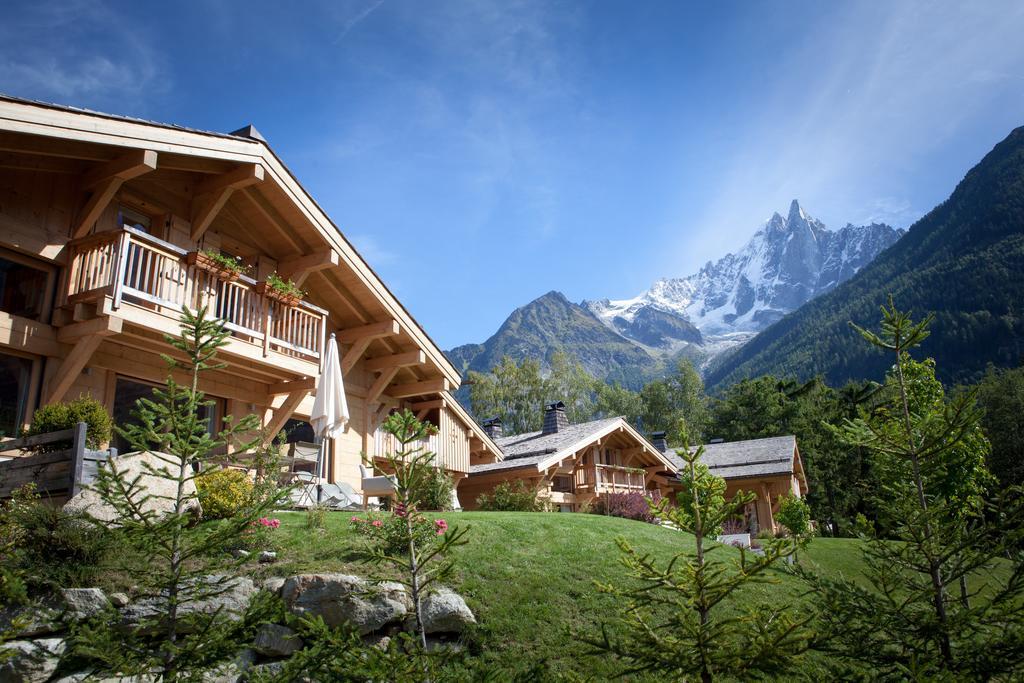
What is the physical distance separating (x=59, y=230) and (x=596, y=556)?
10418mm

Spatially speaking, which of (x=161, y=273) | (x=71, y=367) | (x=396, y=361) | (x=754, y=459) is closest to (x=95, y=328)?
(x=71, y=367)

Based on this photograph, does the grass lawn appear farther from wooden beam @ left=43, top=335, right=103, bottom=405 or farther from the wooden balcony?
wooden beam @ left=43, top=335, right=103, bottom=405

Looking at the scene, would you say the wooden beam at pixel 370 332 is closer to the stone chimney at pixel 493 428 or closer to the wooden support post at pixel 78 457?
the wooden support post at pixel 78 457

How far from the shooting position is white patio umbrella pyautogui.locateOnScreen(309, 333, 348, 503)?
1314 centimetres

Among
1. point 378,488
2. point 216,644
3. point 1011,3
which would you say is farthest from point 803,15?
point 216,644

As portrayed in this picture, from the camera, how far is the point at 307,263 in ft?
47.5

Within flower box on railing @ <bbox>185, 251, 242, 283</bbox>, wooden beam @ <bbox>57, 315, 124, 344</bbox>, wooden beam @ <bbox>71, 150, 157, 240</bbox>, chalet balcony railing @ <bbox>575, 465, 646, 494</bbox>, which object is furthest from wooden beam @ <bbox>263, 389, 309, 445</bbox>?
chalet balcony railing @ <bbox>575, 465, 646, 494</bbox>

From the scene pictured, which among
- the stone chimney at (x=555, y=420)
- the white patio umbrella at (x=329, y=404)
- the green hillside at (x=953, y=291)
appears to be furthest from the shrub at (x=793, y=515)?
the green hillside at (x=953, y=291)

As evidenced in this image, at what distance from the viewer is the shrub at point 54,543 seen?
23.5ft

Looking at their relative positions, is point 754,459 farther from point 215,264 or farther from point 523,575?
point 215,264

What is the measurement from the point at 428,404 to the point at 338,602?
35.6ft

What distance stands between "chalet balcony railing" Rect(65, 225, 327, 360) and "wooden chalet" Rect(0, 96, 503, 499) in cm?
3

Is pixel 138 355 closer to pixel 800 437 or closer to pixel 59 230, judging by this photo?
pixel 59 230

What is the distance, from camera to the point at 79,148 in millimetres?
9984
